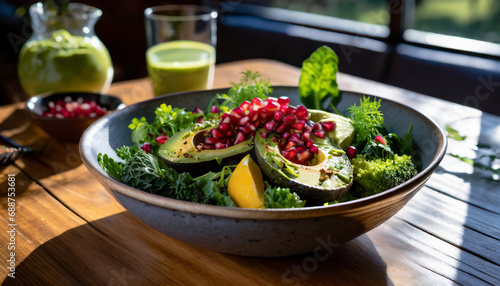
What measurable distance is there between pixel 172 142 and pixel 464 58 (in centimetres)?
255

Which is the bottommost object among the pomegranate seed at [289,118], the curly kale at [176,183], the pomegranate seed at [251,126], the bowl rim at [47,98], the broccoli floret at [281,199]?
the bowl rim at [47,98]

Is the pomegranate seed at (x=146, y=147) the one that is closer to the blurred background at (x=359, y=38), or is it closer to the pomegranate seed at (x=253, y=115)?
the pomegranate seed at (x=253, y=115)

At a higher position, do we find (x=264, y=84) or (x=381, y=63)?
(x=264, y=84)

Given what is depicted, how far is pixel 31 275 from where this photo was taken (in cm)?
85

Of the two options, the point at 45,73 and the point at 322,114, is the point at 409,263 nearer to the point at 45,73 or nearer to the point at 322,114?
the point at 322,114

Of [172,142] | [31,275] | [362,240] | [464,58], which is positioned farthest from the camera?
[464,58]

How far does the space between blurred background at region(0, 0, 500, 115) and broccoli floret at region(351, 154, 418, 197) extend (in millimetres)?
2047

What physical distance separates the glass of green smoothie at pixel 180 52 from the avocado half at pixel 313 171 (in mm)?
939

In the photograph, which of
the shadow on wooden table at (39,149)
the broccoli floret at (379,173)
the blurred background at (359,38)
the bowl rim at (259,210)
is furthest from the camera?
the blurred background at (359,38)

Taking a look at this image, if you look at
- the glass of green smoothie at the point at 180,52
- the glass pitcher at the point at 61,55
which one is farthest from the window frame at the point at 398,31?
the glass pitcher at the point at 61,55

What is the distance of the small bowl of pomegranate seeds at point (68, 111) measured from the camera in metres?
1.42

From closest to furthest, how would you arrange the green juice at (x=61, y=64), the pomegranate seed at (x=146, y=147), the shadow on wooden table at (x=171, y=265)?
the shadow on wooden table at (x=171, y=265)
the pomegranate seed at (x=146, y=147)
the green juice at (x=61, y=64)

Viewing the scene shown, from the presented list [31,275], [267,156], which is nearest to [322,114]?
[267,156]

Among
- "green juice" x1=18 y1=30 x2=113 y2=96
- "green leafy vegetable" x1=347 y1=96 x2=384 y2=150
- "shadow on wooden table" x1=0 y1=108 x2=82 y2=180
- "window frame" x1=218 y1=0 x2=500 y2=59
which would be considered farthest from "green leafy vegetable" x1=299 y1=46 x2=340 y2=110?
"window frame" x1=218 y1=0 x2=500 y2=59
